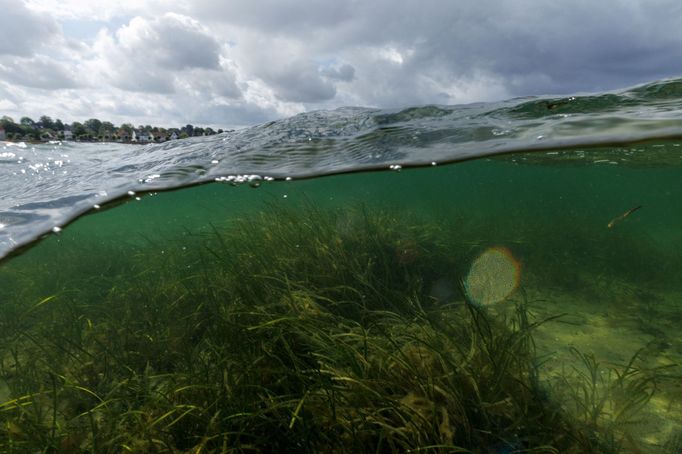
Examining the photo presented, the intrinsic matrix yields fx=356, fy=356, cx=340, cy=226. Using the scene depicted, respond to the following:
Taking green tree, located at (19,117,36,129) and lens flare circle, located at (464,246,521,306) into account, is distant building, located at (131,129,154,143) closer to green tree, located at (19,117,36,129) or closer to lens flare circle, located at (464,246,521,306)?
green tree, located at (19,117,36,129)

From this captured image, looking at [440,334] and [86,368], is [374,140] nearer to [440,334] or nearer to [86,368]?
[440,334]

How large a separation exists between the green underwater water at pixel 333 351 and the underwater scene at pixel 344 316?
0.11 ft

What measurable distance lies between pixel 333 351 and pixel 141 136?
11.9 metres

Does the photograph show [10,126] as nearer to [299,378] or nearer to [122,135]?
[122,135]

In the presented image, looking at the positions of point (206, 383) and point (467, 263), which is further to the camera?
point (467, 263)

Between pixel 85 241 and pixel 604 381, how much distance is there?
17465mm

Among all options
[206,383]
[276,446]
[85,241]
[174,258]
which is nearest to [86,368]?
[206,383]

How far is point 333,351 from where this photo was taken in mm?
3422

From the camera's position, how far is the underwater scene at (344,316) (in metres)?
3.18

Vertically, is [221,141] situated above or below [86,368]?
above

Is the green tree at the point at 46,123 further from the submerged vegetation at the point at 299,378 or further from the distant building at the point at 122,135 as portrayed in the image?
the submerged vegetation at the point at 299,378

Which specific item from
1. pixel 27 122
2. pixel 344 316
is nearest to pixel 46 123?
pixel 27 122

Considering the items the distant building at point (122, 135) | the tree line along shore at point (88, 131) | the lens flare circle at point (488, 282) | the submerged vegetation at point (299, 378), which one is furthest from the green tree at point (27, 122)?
the lens flare circle at point (488, 282)

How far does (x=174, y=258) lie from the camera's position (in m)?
9.33
